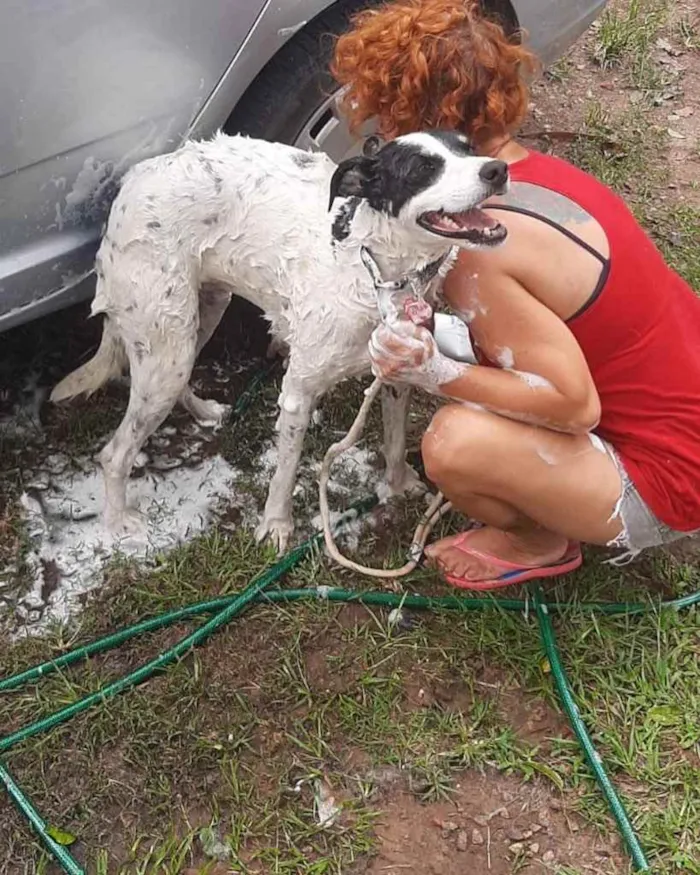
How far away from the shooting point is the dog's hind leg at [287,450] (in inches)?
107

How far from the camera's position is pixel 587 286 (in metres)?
2.27

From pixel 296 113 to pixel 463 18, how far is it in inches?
36.5

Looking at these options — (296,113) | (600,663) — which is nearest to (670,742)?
(600,663)

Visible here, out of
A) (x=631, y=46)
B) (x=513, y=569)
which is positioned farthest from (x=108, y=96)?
(x=631, y=46)

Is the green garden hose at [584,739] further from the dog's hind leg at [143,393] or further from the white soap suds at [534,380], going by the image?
the dog's hind leg at [143,393]

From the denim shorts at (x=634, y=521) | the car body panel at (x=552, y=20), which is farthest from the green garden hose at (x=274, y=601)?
the car body panel at (x=552, y=20)

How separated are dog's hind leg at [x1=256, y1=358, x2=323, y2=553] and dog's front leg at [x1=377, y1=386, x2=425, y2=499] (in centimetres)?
32

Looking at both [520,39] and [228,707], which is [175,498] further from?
[520,39]

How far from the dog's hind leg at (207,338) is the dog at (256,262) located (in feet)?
0.40

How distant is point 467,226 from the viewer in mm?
2139

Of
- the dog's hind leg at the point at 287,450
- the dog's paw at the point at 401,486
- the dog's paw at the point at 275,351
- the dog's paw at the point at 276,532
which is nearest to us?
the dog's hind leg at the point at 287,450

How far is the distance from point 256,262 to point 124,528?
984 mm

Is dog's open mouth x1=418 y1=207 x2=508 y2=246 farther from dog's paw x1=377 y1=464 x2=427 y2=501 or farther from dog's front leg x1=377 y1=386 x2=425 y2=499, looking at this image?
dog's paw x1=377 y1=464 x2=427 y2=501

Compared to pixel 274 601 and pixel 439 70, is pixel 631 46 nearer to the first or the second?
pixel 439 70
